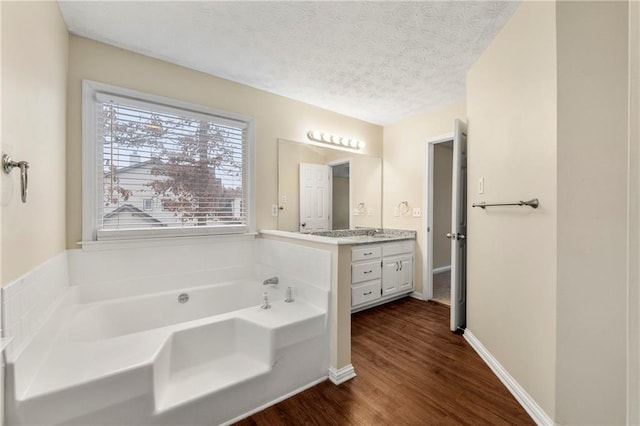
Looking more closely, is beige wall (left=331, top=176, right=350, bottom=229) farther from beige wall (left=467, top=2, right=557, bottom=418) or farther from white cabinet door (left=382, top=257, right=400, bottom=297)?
beige wall (left=467, top=2, right=557, bottom=418)

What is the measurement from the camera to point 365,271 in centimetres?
306

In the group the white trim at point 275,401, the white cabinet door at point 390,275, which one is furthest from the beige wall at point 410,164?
the white trim at point 275,401

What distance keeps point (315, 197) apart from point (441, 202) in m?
3.01

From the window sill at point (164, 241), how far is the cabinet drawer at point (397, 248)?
4.96ft

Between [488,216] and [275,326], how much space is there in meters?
1.70

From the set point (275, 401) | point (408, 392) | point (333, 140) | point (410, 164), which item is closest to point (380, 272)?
point (410, 164)

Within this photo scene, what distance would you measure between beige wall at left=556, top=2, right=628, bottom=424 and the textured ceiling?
570mm

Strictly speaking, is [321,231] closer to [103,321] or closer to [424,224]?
[424,224]

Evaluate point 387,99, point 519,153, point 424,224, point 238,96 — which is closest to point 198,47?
point 238,96

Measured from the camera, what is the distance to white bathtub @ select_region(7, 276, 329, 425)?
1.17 meters

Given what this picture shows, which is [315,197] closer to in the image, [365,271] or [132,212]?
[365,271]

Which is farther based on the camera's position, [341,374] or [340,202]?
[340,202]

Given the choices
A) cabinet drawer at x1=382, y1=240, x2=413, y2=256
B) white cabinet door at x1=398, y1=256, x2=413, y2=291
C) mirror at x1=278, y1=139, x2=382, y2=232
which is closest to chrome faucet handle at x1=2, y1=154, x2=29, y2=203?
mirror at x1=278, y1=139, x2=382, y2=232

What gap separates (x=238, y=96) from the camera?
262cm
